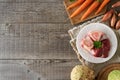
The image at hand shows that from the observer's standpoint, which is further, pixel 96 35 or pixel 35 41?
pixel 35 41

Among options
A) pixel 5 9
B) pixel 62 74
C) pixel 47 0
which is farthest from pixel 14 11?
pixel 62 74

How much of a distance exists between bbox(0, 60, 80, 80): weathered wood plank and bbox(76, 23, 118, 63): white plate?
0.08 metres

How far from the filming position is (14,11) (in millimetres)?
1737

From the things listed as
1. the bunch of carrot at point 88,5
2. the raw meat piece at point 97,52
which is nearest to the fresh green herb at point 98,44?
the raw meat piece at point 97,52

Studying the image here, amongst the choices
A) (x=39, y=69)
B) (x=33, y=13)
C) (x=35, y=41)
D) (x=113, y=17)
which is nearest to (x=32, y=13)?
(x=33, y=13)

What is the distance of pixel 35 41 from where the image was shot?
172 cm

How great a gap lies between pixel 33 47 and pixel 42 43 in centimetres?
4

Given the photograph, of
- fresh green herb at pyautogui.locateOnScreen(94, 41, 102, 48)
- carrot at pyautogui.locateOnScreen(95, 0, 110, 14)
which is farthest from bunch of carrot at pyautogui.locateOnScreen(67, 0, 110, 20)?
fresh green herb at pyautogui.locateOnScreen(94, 41, 102, 48)

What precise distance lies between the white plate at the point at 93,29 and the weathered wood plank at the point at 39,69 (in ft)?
0.26

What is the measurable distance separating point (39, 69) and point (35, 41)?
12cm

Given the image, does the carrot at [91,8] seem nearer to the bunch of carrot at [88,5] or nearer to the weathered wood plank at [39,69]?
the bunch of carrot at [88,5]

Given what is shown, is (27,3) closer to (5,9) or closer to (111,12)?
(5,9)

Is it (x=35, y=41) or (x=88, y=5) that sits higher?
(x=88, y=5)

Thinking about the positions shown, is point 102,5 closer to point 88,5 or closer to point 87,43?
point 88,5
